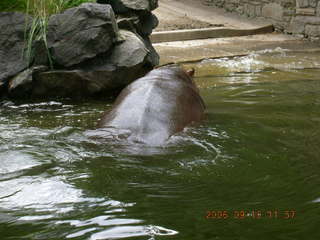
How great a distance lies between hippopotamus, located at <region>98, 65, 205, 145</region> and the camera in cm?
417

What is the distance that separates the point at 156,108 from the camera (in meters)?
4.48

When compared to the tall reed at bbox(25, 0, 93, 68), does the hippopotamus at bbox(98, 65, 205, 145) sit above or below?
below

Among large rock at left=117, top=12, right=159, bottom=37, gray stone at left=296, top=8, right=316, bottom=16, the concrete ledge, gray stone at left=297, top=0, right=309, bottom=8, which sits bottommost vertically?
the concrete ledge

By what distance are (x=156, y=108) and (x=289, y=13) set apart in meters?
7.76

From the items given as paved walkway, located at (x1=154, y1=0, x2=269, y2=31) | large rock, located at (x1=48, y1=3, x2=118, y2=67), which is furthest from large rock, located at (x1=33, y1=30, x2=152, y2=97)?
paved walkway, located at (x1=154, y1=0, x2=269, y2=31)

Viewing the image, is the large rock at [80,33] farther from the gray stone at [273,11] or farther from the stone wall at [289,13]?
the gray stone at [273,11]

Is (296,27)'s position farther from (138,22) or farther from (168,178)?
(168,178)

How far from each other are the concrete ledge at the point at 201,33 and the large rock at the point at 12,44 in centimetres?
407

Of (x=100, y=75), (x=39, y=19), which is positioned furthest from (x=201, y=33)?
(x=39, y=19)

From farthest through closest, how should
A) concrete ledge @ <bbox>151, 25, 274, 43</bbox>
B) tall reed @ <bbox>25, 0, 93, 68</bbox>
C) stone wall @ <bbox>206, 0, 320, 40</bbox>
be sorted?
stone wall @ <bbox>206, 0, 320, 40</bbox> < concrete ledge @ <bbox>151, 25, 274, 43</bbox> < tall reed @ <bbox>25, 0, 93, 68</bbox>

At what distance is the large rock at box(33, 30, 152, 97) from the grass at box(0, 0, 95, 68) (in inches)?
8.4

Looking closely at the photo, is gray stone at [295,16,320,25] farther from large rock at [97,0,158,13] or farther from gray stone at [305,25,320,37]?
large rock at [97,0,158,13]

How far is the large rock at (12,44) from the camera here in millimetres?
6164
